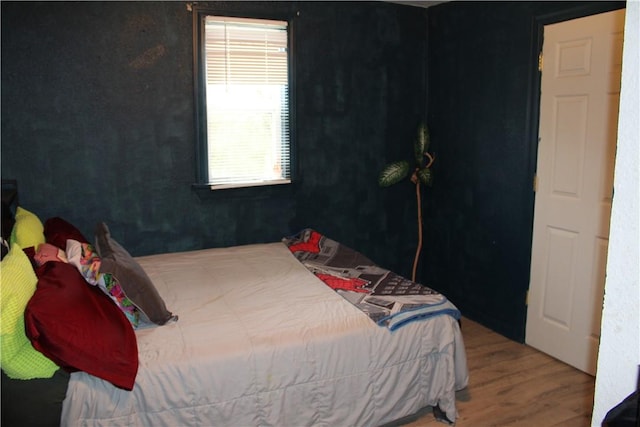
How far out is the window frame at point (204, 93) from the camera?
12.8ft

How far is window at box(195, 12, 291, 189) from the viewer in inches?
157

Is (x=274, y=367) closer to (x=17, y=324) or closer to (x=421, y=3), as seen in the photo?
(x=17, y=324)

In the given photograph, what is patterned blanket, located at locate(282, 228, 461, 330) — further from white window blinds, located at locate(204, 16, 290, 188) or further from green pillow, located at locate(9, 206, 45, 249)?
green pillow, located at locate(9, 206, 45, 249)

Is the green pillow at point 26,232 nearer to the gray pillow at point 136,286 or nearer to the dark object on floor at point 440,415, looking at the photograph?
the gray pillow at point 136,286

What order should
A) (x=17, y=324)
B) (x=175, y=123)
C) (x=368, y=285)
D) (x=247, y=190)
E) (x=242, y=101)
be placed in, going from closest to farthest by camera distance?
(x=17, y=324)
(x=368, y=285)
(x=175, y=123)
(x=242, y=101)
(x=247, y=190)

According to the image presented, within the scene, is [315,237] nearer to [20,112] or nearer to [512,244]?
[512,244]

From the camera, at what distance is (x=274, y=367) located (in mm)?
2518

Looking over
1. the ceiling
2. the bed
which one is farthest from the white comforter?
the ceiling

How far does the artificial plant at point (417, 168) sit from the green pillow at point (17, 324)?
2.87 m

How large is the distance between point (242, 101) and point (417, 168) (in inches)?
62.5

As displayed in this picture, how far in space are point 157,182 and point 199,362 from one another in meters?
1.89

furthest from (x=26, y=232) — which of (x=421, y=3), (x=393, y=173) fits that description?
(x=421, y=3)

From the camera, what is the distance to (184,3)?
3.86 m

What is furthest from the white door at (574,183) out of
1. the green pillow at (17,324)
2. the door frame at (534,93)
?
the green pillow at (17,324)
